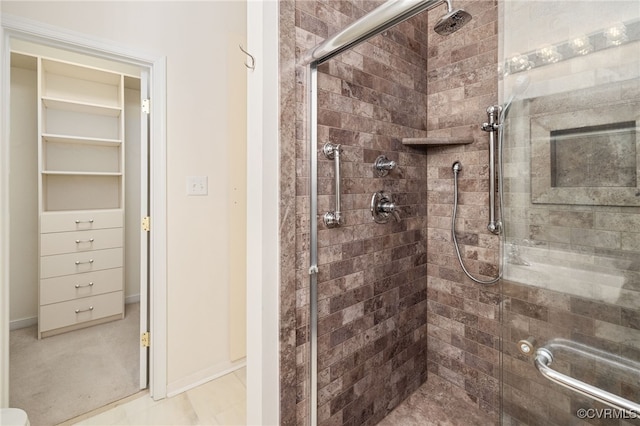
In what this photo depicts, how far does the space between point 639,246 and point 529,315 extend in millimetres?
308

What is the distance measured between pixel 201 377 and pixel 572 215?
2.25 m

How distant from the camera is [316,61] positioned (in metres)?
1.20

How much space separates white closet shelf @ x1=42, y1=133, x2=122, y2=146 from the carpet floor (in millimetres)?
1762

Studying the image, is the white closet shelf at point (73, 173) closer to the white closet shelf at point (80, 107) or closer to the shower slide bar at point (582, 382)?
the white closet shelf at point (80, 107)

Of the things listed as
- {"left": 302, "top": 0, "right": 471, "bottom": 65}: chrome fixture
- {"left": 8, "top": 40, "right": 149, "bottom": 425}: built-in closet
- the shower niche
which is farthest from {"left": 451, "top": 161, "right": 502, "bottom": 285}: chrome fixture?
{"left": 8, "top": 40, "right": 149, "bottom": 425}: built-in closet

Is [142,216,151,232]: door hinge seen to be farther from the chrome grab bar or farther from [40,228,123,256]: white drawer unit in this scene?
the chrome grab bar

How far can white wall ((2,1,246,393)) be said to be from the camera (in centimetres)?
184

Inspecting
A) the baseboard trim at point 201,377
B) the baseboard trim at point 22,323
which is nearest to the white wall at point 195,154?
the baseboard trim at point 201,377

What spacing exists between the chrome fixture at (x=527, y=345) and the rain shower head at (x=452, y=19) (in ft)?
3.05

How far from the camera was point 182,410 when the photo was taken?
1769 millimetres

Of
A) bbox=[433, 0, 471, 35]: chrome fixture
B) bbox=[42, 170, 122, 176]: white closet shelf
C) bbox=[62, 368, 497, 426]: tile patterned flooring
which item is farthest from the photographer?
bbox=[42, 170, 122, 176]: white closet shelf

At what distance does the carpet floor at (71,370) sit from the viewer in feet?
5.79

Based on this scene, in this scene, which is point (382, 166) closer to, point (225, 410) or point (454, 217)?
point (454, 217)

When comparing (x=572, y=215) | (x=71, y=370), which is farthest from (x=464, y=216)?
(x=71, y=370)
